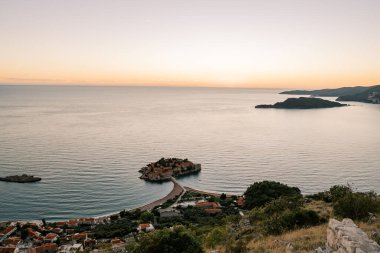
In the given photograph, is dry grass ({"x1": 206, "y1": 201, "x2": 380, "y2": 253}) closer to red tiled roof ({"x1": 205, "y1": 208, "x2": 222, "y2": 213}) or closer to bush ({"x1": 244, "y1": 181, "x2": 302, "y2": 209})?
bush ({"x1": 244, "y1": 181, "x2": 302, "y2": 209})

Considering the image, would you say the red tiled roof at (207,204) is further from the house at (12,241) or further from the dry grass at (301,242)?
the dry grass at (301,242)

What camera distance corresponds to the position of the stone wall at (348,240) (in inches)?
343

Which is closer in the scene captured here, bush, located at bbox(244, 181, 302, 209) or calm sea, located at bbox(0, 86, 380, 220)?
bush, located at bbox(244, 181, 302, 209)

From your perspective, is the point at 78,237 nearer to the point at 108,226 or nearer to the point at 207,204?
the point at 108,226

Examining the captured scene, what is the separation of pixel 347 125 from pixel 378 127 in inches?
455

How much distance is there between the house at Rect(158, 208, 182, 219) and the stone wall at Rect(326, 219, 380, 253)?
3829 centimetres

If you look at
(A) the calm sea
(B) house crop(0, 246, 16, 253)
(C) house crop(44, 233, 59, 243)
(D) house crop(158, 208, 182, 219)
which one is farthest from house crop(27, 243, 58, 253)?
(D) house crop(158, 208, 182, 219)

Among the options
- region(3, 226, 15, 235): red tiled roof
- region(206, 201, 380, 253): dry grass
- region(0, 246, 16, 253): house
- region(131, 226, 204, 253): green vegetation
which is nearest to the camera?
region(206, 201, 380, 253): dry grass

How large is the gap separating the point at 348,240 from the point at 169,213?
41.7m

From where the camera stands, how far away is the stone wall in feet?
28.6

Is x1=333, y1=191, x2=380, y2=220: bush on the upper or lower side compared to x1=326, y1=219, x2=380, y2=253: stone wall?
lower

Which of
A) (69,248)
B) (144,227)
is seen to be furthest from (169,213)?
(69,248)

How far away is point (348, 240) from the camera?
359 inches

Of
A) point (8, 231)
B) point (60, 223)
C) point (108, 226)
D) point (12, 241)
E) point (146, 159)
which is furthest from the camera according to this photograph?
point (146, 159)
